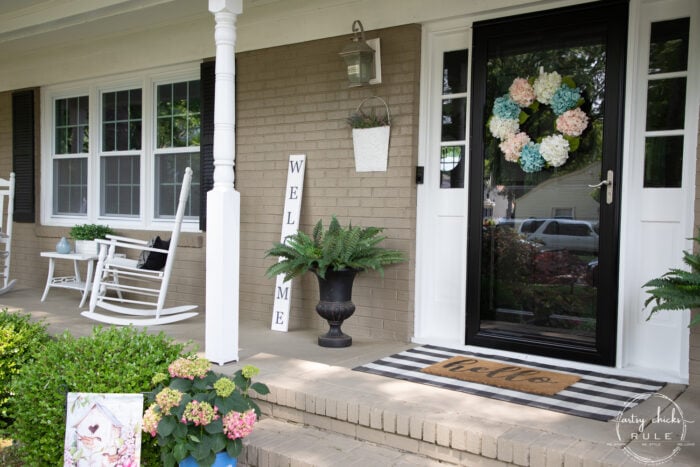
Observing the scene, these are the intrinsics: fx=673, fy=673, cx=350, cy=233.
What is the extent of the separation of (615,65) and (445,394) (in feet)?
6.72

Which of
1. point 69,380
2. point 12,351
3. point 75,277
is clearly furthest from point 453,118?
point 75,277

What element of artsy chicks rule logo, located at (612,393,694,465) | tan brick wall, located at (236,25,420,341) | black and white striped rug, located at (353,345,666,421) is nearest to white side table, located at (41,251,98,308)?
tan brick wall, located at (236,25,420,341)

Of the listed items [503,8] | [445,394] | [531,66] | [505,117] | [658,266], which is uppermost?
[503,8]

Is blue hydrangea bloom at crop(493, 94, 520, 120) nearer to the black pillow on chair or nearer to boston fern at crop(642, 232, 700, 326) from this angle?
boston fern at crop(642, 232, 700, 326)

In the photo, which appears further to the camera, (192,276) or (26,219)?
(26,219)

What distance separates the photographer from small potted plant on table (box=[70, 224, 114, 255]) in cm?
612

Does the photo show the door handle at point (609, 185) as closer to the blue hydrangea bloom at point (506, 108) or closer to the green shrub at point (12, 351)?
the blue hydrangea bloom at point (506, 108)

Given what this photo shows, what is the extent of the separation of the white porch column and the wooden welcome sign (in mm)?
1158

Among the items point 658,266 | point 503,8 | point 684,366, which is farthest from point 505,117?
point 684,366

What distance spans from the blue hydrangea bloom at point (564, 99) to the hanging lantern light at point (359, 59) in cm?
125

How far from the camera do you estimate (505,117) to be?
13.6 ft

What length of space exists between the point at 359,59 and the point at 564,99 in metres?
1.37

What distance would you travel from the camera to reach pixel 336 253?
164 inches

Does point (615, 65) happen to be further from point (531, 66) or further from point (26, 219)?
point (26, 219)
